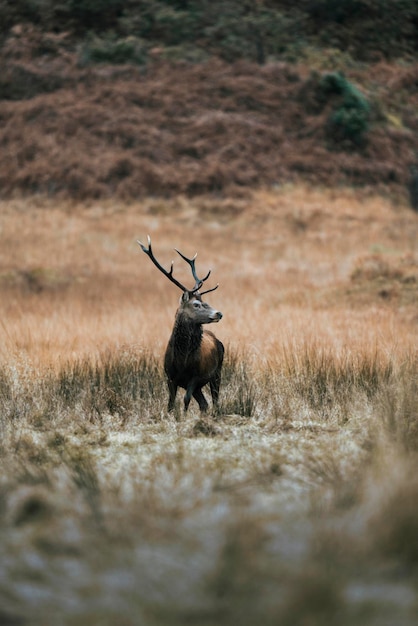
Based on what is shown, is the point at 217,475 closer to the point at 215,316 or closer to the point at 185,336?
the point at 215,316

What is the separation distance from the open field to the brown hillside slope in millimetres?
18292

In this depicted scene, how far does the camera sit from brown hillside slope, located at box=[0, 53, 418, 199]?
100ft

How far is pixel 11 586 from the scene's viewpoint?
343 cm

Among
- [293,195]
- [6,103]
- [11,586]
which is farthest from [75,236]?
[11,586]

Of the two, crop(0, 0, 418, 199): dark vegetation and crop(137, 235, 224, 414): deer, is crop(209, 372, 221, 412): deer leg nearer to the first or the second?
crop(137, 235, 224, 414): deer

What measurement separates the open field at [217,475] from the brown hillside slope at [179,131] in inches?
720

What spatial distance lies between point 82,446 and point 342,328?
488 centimetres

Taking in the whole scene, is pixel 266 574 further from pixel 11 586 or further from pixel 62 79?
pixel 62 79

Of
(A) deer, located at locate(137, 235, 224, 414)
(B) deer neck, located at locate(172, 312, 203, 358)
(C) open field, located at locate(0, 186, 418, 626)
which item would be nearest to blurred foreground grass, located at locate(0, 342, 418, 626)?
(C) open field, located at locate(0, 186, 418, 626)

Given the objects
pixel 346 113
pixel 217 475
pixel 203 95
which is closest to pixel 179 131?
pixel 203 95

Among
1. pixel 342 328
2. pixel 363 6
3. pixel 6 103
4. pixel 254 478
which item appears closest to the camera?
pixel 254 478

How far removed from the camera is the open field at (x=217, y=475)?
131 inches

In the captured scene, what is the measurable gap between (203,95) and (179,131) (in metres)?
2.95

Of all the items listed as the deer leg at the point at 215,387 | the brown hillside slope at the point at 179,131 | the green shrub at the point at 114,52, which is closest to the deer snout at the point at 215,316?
the deer leg at the point at 215,387
